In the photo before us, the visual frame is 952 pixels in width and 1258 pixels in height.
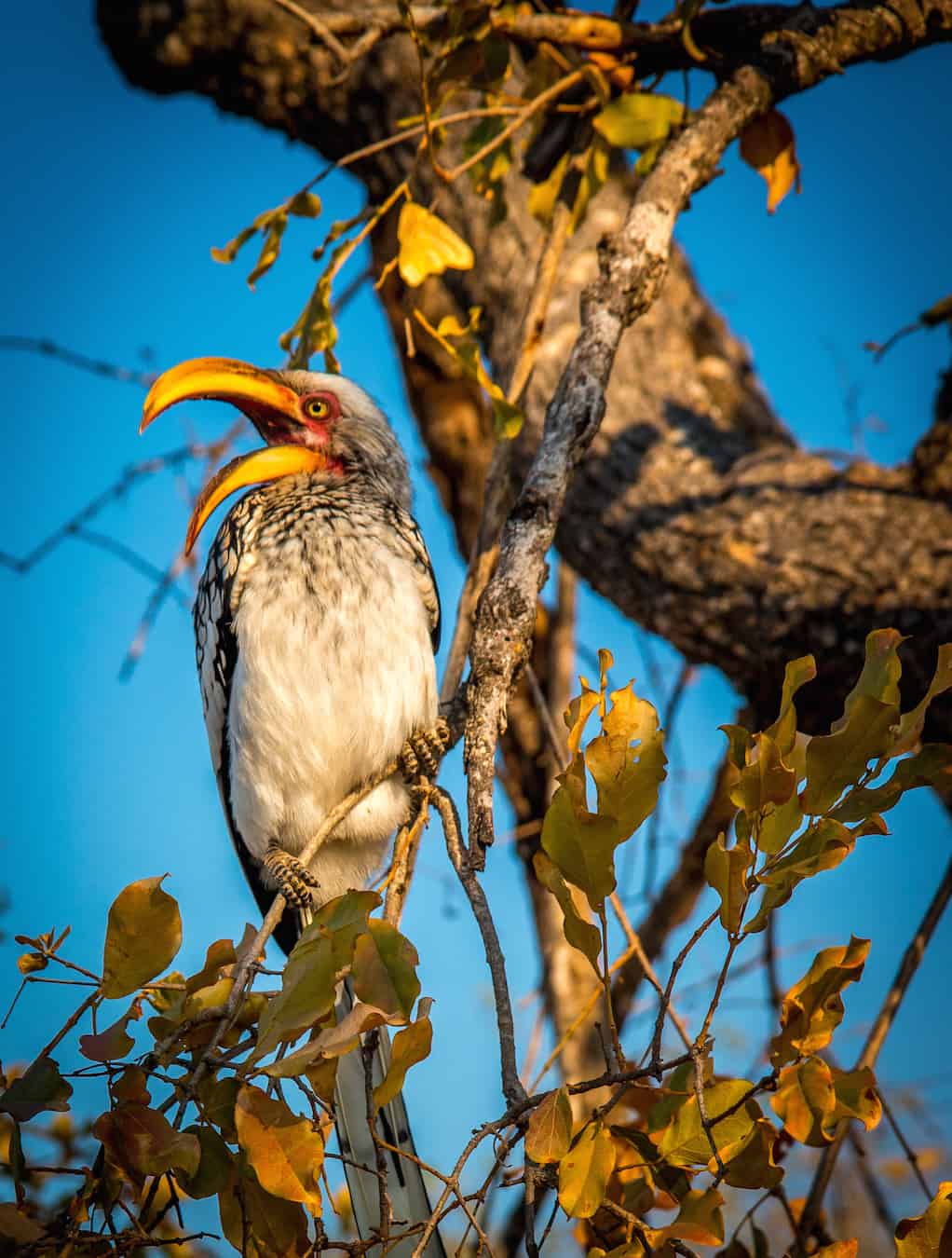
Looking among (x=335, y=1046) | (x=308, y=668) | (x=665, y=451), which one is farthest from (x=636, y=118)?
(x=335, y=1046)

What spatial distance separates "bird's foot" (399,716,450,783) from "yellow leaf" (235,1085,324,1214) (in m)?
1.06

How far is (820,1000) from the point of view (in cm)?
121

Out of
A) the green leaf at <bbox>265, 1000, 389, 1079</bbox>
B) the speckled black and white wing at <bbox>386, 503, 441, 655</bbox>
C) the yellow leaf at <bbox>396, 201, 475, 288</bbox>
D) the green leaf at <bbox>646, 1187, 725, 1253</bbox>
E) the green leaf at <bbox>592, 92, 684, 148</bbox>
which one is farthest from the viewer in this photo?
the speckled black and white wing at <bbox>386, 503, 441, 655</bbox>

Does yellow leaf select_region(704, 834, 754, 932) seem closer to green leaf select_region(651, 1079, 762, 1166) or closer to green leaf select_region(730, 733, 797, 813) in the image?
green leaf select_region(730, 733, 797, 813)

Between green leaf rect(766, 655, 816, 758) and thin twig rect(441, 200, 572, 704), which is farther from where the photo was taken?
thin twig rect(441, 200, 572, 704)

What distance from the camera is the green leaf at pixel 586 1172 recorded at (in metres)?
1.12

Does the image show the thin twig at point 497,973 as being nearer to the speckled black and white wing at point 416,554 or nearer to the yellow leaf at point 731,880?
the yellow leaf at point 731,880

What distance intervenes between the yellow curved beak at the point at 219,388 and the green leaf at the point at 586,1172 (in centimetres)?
141

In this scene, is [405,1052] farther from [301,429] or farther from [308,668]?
[301,429]

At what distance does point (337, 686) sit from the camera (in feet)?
7.22

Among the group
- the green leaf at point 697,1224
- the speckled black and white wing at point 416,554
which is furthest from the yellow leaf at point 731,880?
the speckled black and white wing at point 416,554

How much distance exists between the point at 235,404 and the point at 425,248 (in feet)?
2.85

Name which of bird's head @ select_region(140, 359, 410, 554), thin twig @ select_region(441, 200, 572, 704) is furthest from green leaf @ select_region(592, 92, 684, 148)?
bird's head @ select_region(140, 359, 410, 554)

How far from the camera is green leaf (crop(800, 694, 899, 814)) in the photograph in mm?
1195
